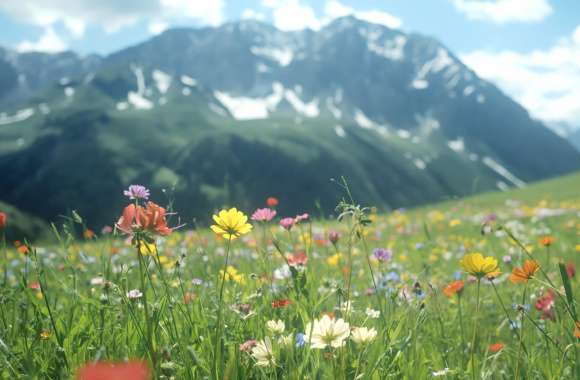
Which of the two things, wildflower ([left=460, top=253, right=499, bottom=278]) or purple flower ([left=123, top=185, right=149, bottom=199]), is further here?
purple flower ([left=123, top=185, right=149, bottom=199])

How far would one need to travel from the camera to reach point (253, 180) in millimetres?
168000

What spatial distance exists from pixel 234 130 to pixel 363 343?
194256mm

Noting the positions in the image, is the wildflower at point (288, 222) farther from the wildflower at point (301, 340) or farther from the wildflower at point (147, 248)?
the wildflower at point (147, 248)

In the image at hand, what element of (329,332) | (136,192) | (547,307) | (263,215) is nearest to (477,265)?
(329,332)

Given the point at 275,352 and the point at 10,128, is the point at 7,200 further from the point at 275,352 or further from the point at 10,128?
the point at 275,352

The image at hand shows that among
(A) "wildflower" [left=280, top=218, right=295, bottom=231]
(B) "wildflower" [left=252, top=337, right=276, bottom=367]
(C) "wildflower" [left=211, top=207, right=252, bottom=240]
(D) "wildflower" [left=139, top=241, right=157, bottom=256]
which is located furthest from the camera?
(A) "wildflower" [left=280, top=218, right=295, bottom=231]

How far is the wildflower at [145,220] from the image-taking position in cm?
177

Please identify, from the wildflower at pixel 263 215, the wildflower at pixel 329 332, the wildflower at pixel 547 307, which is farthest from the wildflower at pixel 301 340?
the wildflower at pixel 547 307

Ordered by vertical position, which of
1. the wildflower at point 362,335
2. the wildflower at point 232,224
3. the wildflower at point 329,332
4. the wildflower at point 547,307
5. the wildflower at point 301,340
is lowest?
the wildflower at point 547,307

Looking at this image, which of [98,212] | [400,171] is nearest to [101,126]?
[98,212]

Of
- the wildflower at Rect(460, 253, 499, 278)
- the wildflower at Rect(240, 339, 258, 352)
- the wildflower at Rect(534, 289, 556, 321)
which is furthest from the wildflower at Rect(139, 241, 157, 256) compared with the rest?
the wildflower at Rect(534, 289, 556, 321)

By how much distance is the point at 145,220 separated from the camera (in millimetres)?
1774

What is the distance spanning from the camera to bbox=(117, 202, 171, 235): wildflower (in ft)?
5.81

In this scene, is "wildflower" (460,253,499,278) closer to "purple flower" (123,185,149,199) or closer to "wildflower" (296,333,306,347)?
"wildflower" (296,333,306,347)
